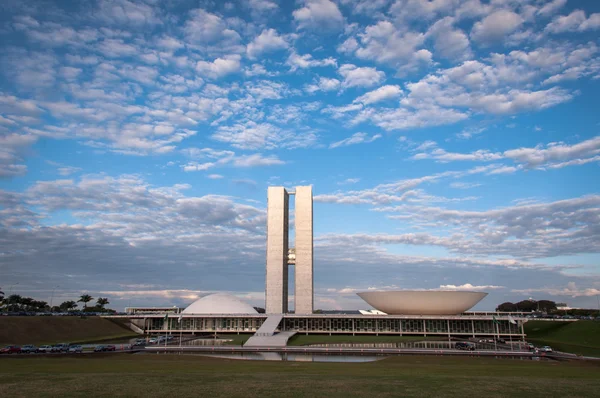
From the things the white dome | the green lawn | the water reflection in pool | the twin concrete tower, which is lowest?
the green lawn

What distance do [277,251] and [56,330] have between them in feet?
126

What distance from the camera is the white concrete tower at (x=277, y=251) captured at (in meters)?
81.9

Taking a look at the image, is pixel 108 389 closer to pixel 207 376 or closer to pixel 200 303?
pixel 207 376

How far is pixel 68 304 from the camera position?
10638 cm

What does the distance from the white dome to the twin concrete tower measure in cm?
534

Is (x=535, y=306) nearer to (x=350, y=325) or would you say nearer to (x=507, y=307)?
(x=507, y=307)

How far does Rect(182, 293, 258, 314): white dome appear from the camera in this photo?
3017 inches

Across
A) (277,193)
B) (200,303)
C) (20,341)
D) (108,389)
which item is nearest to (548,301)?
(277,193)

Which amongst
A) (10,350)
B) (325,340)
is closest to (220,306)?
(325,340)

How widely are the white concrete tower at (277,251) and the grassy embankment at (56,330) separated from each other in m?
24.6

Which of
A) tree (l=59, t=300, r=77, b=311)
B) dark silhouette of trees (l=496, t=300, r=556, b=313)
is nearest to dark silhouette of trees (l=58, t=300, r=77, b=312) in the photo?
tree (l=59, t=300, r=77, b=311)

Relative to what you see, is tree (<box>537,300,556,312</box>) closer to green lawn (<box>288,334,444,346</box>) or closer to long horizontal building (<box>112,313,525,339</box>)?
long horizontal building (<box>112,313,525,339</box>)

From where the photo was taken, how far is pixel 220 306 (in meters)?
78.1

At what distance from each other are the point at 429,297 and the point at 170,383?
57.2 metres
